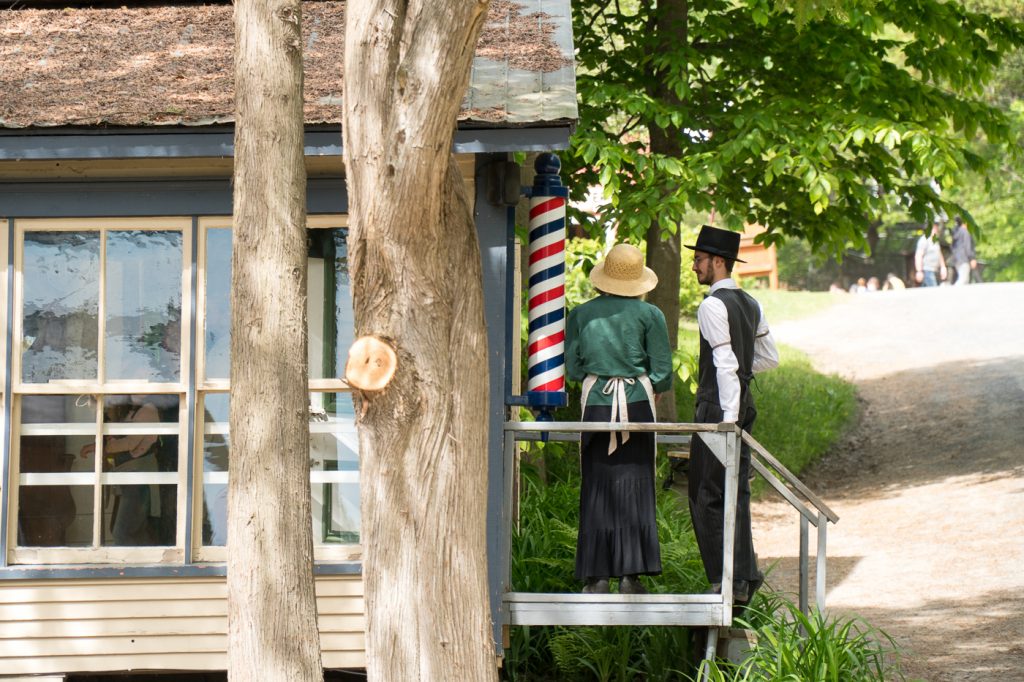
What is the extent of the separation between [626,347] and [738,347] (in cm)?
61

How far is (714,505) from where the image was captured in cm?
679

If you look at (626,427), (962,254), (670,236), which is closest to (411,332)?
(626,427)

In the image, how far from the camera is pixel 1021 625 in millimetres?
8680

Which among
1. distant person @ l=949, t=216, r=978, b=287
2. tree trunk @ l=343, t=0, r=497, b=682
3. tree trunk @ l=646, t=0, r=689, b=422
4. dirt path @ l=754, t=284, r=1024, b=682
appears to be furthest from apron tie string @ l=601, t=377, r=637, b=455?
distant person @ l=949, t=216, r=978, b=287

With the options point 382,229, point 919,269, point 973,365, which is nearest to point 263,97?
point 382,229

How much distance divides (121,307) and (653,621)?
3.28 metres

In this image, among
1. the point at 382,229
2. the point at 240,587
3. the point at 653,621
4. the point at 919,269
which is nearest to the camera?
the point at 382,229

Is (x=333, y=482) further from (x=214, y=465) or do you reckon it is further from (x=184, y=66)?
(x=184, y=66)

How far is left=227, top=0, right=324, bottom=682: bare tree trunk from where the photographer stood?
493 cm

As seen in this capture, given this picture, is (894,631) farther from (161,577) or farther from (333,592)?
(161,577)

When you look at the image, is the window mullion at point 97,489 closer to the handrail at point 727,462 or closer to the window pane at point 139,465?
the window pane at point 139,465

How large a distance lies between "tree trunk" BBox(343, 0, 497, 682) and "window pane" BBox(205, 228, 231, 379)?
2397 millimetres

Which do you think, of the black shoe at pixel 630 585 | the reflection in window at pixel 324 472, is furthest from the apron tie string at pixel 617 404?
the reflection in window at pixel 324 472

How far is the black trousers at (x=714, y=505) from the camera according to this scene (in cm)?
677
